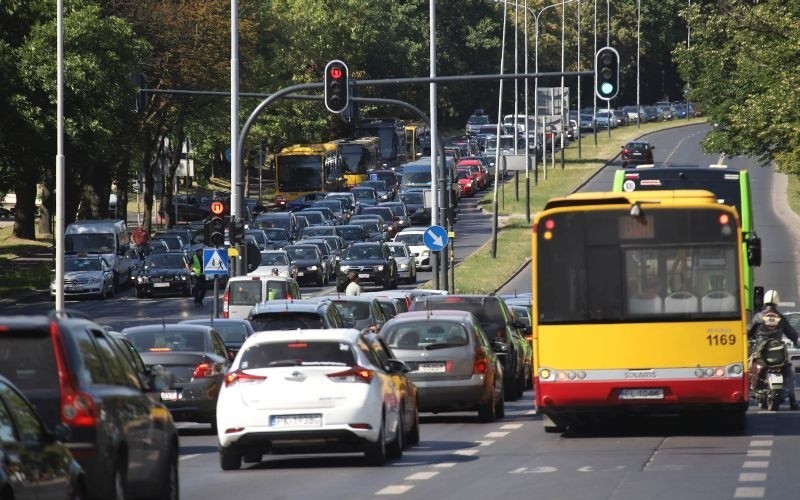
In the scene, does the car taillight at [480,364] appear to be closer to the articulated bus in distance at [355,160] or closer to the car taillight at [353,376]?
the car taillight at [353,376]

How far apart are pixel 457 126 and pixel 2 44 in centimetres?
9678

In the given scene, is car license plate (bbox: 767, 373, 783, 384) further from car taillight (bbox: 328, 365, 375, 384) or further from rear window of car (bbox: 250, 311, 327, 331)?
car taillight (bbox: 328, 365, 375, 384)

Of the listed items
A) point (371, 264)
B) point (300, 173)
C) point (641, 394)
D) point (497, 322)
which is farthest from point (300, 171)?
point (641, 394)

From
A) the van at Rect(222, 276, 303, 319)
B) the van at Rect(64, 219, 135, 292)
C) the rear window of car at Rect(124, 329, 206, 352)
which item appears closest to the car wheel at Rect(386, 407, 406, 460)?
the rear window of car at Rect(124, 329, 206, 352)

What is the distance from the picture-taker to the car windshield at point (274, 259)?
61.0m

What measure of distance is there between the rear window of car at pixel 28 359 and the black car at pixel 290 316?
54.0 feet

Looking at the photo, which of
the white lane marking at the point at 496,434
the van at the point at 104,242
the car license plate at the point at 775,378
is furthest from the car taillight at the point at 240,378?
the van at the point at 104,242

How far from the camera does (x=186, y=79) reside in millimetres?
79062

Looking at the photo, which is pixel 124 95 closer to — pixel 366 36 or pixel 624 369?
pixel 624 369

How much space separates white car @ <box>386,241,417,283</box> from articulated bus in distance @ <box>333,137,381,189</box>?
1500 inches

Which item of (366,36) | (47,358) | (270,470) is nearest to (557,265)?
(270,470)

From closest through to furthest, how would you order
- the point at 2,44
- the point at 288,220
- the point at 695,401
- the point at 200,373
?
the point at 695,401 → the point at 200,373 → the point at 2,44 → the point at 288,220

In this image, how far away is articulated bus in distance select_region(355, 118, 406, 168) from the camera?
11850 centimetres

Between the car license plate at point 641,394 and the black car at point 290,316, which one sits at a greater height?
the black car at point 290,316
